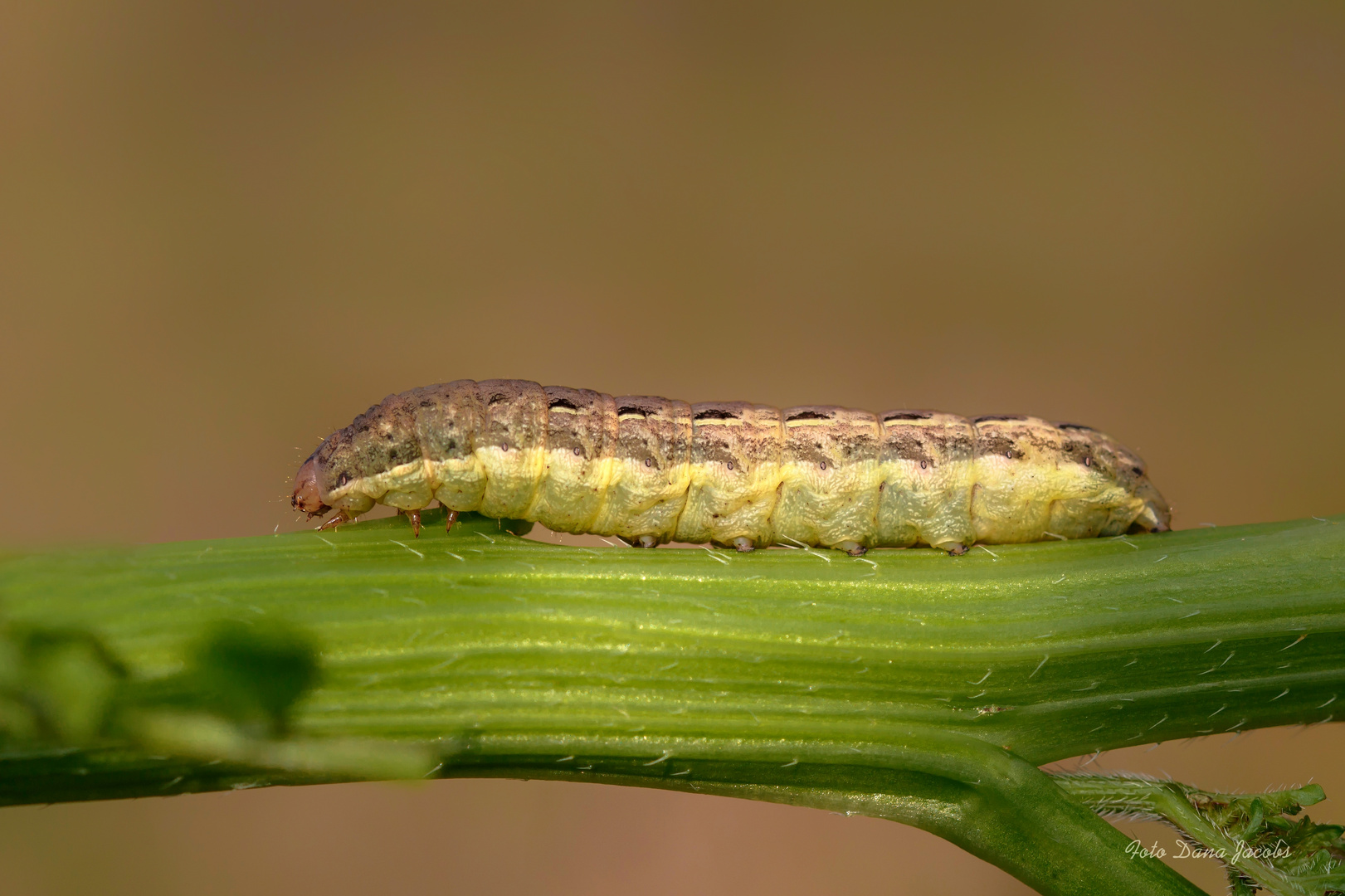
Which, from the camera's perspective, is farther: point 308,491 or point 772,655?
point 308,491

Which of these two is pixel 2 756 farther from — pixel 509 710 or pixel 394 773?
pixel 509 710

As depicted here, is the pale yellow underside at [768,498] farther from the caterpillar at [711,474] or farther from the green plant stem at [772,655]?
the green plant stem at [772,655]

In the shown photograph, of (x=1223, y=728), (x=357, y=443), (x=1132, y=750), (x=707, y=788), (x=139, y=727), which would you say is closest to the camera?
(x=139, y=727)

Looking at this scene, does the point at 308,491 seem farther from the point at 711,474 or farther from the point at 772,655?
the point at 772,655

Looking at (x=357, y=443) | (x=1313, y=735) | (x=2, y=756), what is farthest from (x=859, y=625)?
(x=1313, y=735)

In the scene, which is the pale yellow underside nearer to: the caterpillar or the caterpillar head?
the caterpillar

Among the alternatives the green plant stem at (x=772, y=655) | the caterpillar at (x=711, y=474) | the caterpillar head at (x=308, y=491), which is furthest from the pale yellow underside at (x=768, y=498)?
the green plant stem at (x=772, y=655)

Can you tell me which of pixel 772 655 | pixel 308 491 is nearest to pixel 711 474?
pixel 772 655
